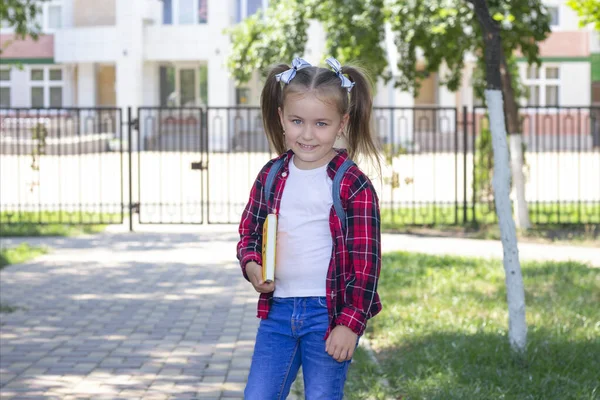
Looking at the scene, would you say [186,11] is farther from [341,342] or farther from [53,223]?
[341,342]

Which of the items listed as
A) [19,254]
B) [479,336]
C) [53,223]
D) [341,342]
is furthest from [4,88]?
[341,342]

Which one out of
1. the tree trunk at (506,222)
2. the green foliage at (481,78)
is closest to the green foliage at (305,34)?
the green foliage at (481,78)

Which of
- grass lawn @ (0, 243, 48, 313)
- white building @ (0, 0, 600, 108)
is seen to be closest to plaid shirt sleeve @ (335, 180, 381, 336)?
grass lawn @ (0, 243, 48, 313)

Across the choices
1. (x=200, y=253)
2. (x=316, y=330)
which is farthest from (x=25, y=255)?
(x=316, y=330)

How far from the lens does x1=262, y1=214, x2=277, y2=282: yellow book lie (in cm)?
368

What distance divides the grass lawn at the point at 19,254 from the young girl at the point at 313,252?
870 centimetres

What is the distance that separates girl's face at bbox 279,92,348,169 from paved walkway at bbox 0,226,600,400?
2697 millimetres

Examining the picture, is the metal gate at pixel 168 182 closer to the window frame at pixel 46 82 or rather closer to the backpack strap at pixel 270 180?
the backpack strap at pixel 270 180

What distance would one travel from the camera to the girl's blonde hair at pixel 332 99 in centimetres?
378

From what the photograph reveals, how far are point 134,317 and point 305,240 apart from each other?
5.36m

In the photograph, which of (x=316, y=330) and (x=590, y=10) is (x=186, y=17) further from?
(x=316, y=330)

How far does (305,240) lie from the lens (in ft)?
12.4

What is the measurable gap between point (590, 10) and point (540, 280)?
10.4 ft

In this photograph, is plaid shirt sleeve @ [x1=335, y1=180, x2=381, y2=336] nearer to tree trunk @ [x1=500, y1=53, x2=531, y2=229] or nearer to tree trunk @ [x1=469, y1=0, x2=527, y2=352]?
tree trunk @ [x1=469, y1=0, x2=527, y2=352]
